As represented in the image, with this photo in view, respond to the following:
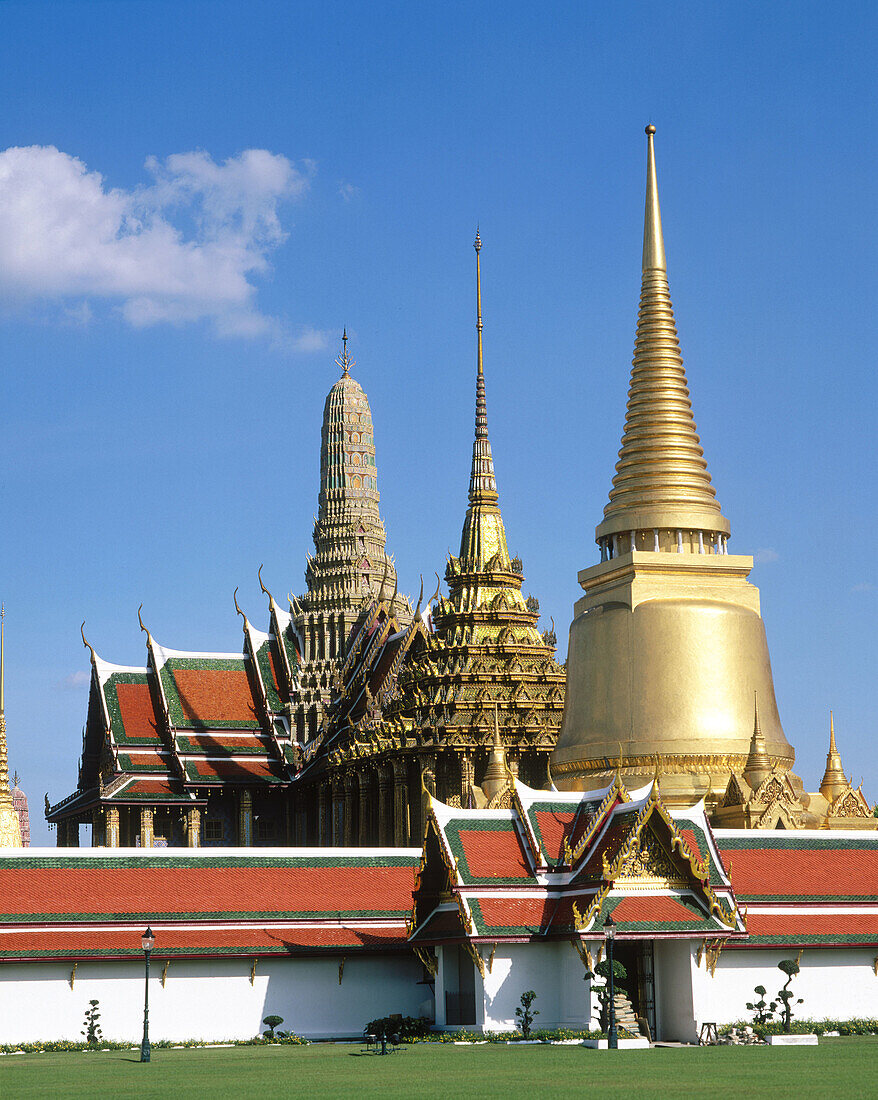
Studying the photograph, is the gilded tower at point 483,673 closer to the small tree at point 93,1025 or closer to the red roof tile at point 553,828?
the red roof tile at point 553,828

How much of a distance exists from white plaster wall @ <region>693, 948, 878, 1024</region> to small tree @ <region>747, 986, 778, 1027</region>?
29cm

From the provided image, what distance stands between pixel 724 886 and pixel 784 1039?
3900 mm

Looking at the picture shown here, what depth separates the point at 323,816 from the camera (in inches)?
2721

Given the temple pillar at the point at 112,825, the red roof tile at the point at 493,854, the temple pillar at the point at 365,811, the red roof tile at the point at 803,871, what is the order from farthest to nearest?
the temple pillar at the point at 112,825, the temple pillar at the point at 365,811, the red roof tile at the point at 803,871, the red roof tile at the point at 493,854

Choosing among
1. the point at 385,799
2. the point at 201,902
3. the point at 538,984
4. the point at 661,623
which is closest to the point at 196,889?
the point at 201,902

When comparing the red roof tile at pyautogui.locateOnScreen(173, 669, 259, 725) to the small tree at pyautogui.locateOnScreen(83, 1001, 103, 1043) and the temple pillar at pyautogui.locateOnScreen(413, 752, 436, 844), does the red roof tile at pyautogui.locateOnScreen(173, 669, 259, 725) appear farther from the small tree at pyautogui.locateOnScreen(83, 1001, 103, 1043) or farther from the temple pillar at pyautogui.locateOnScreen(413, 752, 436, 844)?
the small tree at pyautogui.locateOnScreen(83, 1001, 103, 1043)

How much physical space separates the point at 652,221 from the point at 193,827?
97.7ft

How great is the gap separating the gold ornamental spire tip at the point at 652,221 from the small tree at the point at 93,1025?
2540 centimetres

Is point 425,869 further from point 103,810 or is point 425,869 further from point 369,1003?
point 103,810

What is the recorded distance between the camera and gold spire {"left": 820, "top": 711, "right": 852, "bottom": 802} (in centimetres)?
5009

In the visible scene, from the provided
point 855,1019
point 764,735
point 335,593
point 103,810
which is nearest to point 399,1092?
point 855,1019

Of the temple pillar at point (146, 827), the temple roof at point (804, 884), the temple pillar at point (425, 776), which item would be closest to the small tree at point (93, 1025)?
the temple roof at point (804, 884)

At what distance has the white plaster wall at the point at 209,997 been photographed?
35.1m

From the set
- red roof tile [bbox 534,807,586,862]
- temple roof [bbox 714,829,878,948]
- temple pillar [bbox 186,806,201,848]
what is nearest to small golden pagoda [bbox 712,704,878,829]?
temple roof [bbox 714,829,878,948]
